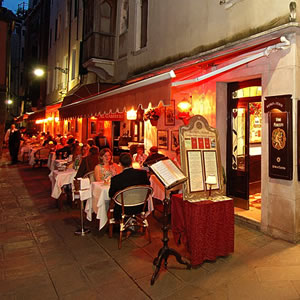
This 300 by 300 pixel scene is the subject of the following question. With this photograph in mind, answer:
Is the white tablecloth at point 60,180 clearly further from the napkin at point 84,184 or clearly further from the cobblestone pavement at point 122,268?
the napkin at point 84,184

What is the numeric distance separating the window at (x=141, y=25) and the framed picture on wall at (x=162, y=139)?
3.59m

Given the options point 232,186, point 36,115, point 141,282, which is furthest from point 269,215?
point 36,115

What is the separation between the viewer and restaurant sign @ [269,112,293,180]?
5.15m

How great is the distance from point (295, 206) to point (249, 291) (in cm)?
226

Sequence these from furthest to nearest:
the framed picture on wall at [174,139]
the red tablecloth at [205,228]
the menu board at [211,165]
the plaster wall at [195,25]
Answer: the framed picture on wall at [174,139]
the plaster wall at [195,25]
the menu board at [211,165]
the red tablecloth at [205,228]

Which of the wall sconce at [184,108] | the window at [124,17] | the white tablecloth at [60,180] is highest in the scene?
the window at [124,17]

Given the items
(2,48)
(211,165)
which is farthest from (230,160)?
(2,48)

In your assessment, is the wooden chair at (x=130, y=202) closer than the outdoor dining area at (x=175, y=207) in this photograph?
No

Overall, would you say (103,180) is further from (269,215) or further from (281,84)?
(281,84)

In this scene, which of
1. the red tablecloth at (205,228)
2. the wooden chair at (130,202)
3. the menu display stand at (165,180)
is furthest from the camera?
the wooden chair at (130,202)

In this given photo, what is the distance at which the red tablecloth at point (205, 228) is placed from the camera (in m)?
4.07

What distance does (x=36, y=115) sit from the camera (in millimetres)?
17078

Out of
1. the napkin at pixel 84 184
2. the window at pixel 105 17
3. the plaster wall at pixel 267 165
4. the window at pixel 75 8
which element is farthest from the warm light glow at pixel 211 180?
the window at pixel 75 8

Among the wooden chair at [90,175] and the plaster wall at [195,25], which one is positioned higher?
the plaster wall at [195,25]
